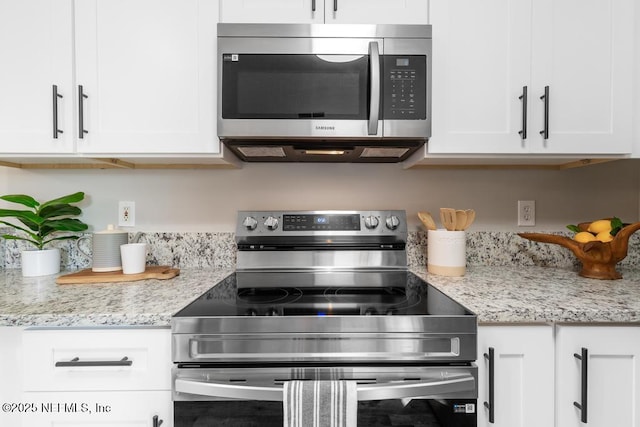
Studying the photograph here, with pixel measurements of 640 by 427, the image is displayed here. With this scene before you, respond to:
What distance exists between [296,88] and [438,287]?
0.84 metres

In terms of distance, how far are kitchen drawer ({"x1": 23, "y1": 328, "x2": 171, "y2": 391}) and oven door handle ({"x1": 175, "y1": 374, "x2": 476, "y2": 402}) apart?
10 cm

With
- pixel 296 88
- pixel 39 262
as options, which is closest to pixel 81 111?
pixel 39 262

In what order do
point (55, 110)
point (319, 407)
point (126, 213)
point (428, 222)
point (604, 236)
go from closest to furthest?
point (319, 407) → point (55, 110) → point (604, 236) → point (428, 222) → point (126, 213)

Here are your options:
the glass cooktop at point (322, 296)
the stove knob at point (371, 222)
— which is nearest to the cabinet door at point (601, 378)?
the glass cooktop at point (322, 296)

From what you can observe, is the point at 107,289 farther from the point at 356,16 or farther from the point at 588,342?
the point at 588,342

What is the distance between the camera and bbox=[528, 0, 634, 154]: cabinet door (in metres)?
1.21

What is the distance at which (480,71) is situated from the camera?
1210mm

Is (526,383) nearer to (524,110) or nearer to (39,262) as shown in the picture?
(524,110)

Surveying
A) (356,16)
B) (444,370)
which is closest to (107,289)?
(444,370)

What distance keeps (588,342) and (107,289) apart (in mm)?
1459

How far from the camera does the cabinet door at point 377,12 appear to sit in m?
1.21

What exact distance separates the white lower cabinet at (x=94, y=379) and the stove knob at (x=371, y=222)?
0.89 metres

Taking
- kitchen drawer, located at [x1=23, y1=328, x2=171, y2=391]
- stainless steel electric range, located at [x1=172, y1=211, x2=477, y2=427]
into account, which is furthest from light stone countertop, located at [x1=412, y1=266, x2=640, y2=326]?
kitchen drawer, located at [x1=23, y1=328, x2=171, y2=391]

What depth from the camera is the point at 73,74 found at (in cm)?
119
